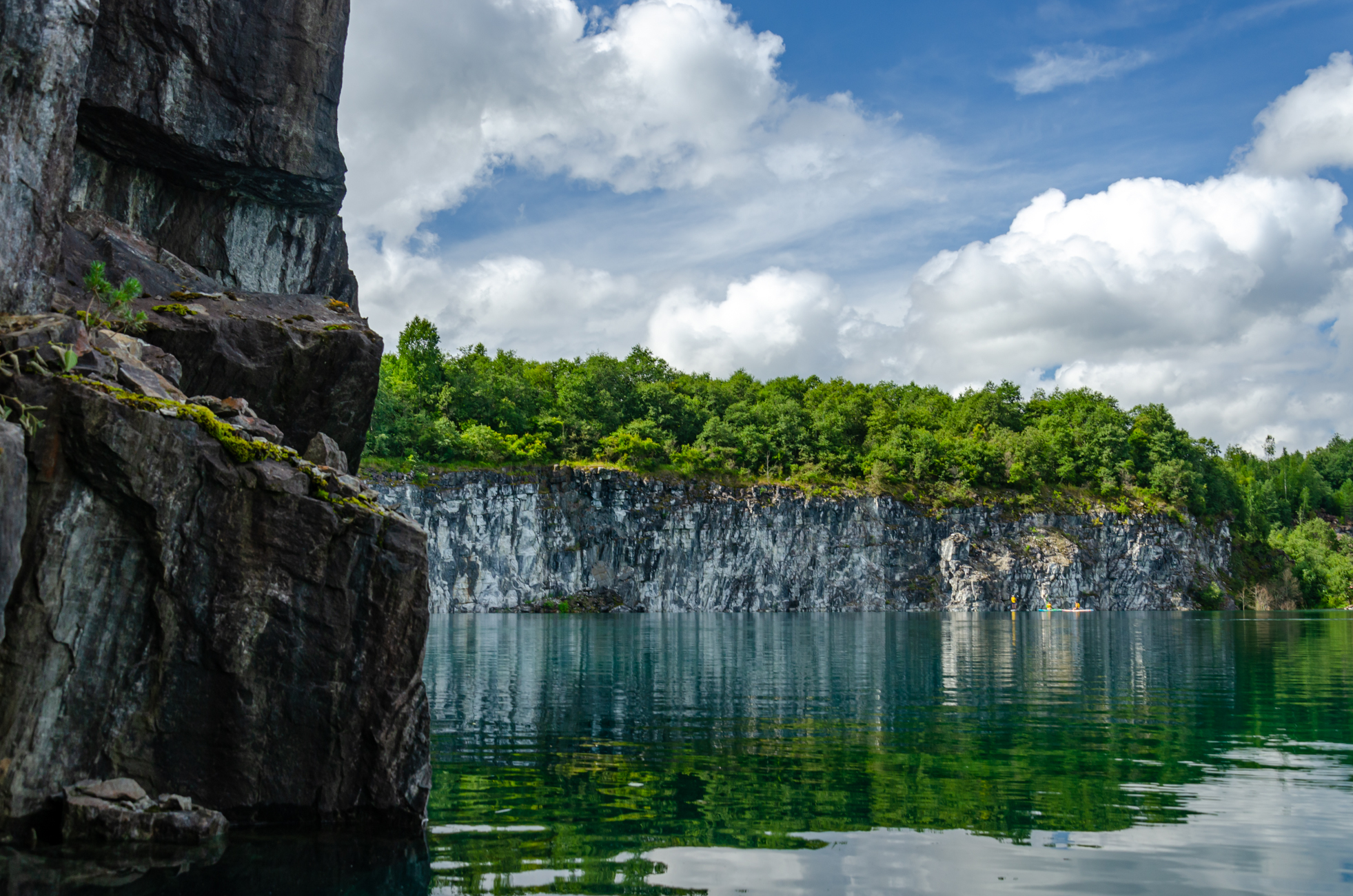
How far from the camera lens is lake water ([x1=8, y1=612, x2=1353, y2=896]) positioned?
11.1m

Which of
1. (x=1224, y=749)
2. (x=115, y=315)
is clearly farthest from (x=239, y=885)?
(x=1224, y=749)

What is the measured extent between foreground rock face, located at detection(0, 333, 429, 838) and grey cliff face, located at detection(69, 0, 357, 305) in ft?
52.1

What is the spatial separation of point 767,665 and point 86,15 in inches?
1136

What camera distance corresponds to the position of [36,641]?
11.9 metres

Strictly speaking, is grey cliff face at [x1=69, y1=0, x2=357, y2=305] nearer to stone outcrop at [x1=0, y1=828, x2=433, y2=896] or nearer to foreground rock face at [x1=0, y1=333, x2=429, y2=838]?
foreground rock face at [x1=0, y1=333, x2=429, y2=838]

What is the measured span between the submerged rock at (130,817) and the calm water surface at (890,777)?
2932 millimetres

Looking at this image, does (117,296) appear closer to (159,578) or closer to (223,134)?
(159,578)

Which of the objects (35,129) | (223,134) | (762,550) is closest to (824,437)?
(762,550)

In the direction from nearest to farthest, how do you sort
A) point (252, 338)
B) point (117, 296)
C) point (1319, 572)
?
point (117, 296) < point (252, 338) < point (1319, 572)

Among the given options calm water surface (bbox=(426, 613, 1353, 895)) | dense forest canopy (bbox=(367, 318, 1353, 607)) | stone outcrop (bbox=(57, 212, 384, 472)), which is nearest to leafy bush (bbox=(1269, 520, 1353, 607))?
dense forest canopy (bbox=(367, 318, 1353, 607))

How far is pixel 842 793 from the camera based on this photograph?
1536 cm

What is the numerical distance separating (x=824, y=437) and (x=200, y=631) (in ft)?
364

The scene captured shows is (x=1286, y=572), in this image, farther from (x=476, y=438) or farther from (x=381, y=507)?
(x=381, y=507)

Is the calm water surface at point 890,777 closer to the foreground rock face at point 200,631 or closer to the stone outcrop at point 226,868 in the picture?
the stone outcrop at point 226,868
